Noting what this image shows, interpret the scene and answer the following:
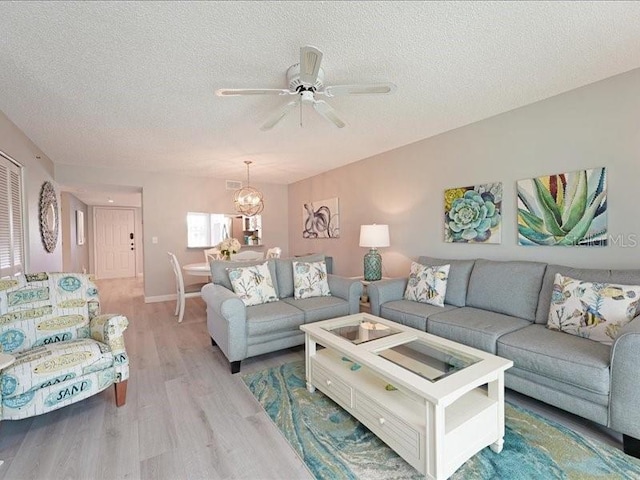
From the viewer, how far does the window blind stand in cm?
265

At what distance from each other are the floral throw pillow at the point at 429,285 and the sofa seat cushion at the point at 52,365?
2.58 m

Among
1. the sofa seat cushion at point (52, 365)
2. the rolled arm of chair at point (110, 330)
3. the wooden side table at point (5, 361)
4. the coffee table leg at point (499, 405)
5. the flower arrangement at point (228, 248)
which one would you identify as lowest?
the coffee table leg at point (499, 405)

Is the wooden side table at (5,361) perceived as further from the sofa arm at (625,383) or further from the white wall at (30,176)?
the sofa arm at (625,383)

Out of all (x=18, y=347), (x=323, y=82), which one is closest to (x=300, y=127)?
(x=323, y=82)

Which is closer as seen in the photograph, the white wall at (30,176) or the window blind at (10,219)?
the window blind at (10,219)

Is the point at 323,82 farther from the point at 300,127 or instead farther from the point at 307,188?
the point at 307,188

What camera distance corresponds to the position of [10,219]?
9.27ft

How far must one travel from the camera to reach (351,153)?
4.18 metres

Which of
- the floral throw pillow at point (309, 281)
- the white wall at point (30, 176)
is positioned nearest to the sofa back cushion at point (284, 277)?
the floral throw pillow at point (309, 281)

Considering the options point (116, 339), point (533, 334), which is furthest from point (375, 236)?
point (116, 339)

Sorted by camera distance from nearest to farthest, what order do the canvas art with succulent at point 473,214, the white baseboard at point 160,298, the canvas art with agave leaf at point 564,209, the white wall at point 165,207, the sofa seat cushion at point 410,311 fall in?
the canvas art with agave leaf at point 564,209 < the sofa seat cushion at point 410,311 < the canvas art with succulent at point 473,214 < the white wall at point 165,207 < the white baseboard at point 160,298

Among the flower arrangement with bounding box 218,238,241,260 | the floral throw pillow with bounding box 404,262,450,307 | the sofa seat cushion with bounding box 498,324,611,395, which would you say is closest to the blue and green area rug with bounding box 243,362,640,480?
the sofa seat cushion with bounding box 498,324,611,395

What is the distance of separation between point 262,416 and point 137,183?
4.66 m

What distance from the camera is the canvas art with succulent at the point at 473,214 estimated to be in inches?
115
